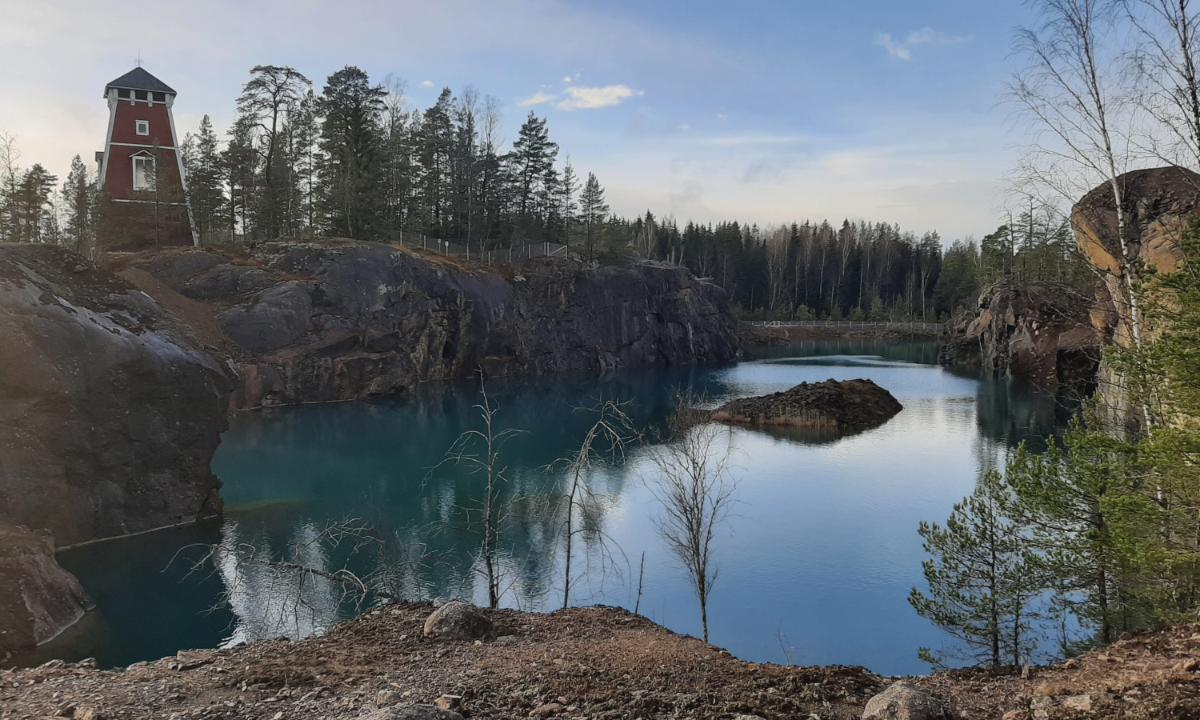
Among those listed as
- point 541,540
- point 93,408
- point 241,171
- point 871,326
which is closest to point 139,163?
point 241,171

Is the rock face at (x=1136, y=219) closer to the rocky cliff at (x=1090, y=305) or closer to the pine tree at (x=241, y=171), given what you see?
the rocky cliff at (x=1090, y=305)

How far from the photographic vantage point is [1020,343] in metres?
61.7

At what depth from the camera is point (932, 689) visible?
26.5ft

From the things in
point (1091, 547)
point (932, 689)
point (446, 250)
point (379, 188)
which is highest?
point (379, 188)

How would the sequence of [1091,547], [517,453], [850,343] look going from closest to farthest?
[1091,547] → [517,453] → [850,343]

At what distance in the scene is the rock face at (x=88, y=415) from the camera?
18406mm

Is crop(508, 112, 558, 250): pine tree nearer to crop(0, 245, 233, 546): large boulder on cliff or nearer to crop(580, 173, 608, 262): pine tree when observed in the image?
crop(580, 173, 608, 262): pine tree

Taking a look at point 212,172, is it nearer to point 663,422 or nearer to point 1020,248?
point 663,422

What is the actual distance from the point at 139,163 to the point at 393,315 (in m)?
19.8

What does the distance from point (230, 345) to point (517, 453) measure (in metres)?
21.3

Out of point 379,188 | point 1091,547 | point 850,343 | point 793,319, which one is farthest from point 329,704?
point 793,319

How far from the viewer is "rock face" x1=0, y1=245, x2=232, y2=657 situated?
18406 mm

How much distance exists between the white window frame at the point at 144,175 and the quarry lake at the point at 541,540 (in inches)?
830

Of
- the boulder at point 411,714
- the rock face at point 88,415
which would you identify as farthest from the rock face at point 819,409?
the boulder at point 411,714
